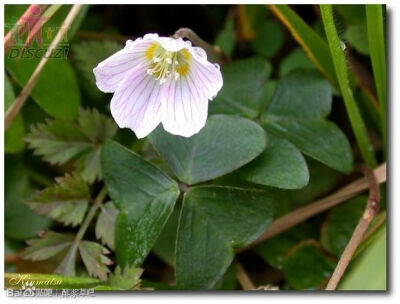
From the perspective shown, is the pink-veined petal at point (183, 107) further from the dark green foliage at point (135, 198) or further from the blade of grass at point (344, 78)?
the blade of grass at point (344, 78)

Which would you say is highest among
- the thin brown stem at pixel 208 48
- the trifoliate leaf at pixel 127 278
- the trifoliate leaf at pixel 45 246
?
the thin brown stem at pixel 208 48

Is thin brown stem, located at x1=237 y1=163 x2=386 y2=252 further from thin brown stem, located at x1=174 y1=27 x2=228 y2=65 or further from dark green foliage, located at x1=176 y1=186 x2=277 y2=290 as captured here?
thin brown stem, located at x1=174 y1=27 x2=228 y2=65

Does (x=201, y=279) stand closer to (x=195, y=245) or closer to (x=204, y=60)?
(x=195, y=245)

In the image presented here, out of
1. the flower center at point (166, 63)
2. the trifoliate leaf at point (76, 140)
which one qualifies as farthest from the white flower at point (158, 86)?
the trifoliate leaf at point (76, 140)

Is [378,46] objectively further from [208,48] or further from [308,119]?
[208,48]

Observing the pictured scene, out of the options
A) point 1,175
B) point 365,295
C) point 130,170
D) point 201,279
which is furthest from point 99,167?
point 365,295

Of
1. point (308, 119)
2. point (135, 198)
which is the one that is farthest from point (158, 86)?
point (308, 119)

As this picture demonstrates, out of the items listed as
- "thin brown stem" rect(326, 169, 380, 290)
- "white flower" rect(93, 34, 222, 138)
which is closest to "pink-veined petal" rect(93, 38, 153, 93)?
"white flower" rect(93, 34, 222, 138)
